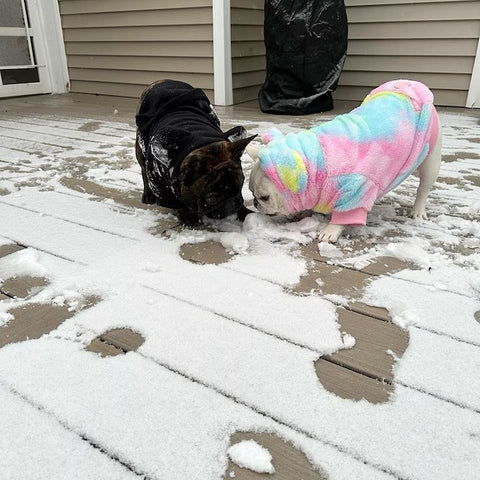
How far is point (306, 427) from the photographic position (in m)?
0.83

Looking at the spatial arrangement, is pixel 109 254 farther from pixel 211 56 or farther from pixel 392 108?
pixel 211 56

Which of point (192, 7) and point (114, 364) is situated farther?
A: point (192, 7)

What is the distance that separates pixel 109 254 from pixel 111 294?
0.27 m

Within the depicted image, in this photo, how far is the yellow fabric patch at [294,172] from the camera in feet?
4.76

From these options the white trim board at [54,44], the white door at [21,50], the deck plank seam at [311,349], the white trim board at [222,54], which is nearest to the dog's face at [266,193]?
the deck plank seam at [311,349]

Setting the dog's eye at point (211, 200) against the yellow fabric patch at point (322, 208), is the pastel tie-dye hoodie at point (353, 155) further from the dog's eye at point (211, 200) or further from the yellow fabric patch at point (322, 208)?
the dog's eye at point (211, 200)

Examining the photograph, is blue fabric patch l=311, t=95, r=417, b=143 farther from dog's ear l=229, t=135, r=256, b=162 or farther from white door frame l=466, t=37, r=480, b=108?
white door frame l=466, t=37, r=480, b=108

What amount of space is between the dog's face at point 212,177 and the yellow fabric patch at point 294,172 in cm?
15

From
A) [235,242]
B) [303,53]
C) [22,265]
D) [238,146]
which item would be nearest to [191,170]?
[238,146]

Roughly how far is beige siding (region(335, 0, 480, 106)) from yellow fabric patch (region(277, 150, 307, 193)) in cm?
318

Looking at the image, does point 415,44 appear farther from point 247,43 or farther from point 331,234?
point 331,234

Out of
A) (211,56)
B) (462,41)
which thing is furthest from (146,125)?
(462,41)

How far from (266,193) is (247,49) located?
131 inches

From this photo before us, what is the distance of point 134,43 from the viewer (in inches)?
182
